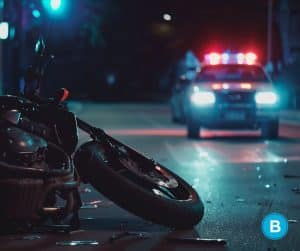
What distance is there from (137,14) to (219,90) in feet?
137

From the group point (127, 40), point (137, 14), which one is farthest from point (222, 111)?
point (127, 40)

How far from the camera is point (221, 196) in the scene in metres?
11.0

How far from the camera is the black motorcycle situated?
24.9 feet

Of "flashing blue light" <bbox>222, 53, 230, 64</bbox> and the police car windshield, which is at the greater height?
"flashing blue light" <bbox>222, 53, 230, 64</bbox>

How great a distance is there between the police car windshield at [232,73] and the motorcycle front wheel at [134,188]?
13.5 metres

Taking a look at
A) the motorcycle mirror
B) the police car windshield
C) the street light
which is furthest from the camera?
the street light

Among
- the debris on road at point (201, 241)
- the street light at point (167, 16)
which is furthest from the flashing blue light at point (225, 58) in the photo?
the street light at point (167, 16)

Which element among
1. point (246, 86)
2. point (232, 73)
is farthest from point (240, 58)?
point (246, 86)

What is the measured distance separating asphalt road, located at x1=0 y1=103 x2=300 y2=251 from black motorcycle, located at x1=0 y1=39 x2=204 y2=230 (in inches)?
8.7

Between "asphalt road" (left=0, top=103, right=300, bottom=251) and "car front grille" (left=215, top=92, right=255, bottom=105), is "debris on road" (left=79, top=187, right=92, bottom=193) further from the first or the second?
"car front grille" (left=215, top=92, right=255, bottom=105)

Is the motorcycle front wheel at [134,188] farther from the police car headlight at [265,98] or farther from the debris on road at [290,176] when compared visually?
the police car headlight at [265,98]

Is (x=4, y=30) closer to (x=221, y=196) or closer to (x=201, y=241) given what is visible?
(x=221, y=196)

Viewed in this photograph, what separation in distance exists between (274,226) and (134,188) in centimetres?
144

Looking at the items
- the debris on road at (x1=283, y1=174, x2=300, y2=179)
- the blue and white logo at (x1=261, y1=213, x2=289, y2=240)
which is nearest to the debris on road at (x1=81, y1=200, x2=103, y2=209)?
the blue and white logo at (x1=261, y1=213, x2=289, y2=240)
